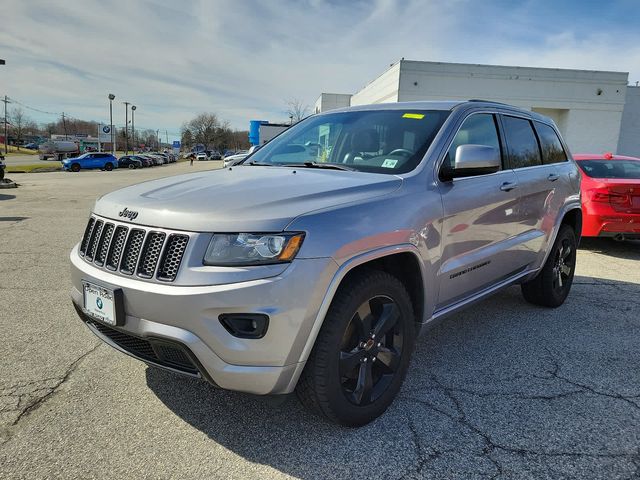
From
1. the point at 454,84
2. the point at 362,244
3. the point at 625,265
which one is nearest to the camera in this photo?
the point at 362,244

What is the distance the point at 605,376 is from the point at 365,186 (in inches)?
89.2

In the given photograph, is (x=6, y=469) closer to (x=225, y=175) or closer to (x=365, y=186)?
(x=225, y=175)

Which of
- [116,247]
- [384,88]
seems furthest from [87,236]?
[384,88]

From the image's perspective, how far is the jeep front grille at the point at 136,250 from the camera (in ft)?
7.33

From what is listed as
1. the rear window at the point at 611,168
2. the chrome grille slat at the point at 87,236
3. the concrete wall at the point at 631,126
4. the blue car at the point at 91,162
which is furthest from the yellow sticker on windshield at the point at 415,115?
the blue car at the point at 91,162

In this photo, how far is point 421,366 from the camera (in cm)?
346

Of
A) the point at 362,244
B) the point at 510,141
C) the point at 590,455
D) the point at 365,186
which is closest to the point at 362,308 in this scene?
the point at 362,244

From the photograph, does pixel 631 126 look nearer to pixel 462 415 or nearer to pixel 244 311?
pixel 462 415

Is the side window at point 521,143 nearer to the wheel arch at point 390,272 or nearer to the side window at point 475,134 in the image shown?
the side window at point 475,134

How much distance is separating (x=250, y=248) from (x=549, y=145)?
12.2ft

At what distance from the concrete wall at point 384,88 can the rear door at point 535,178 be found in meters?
20.9

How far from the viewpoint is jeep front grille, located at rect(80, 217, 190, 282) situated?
223cm

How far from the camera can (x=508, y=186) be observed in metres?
3.70

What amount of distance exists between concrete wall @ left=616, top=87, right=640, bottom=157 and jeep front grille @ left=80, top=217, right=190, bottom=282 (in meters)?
35.1
